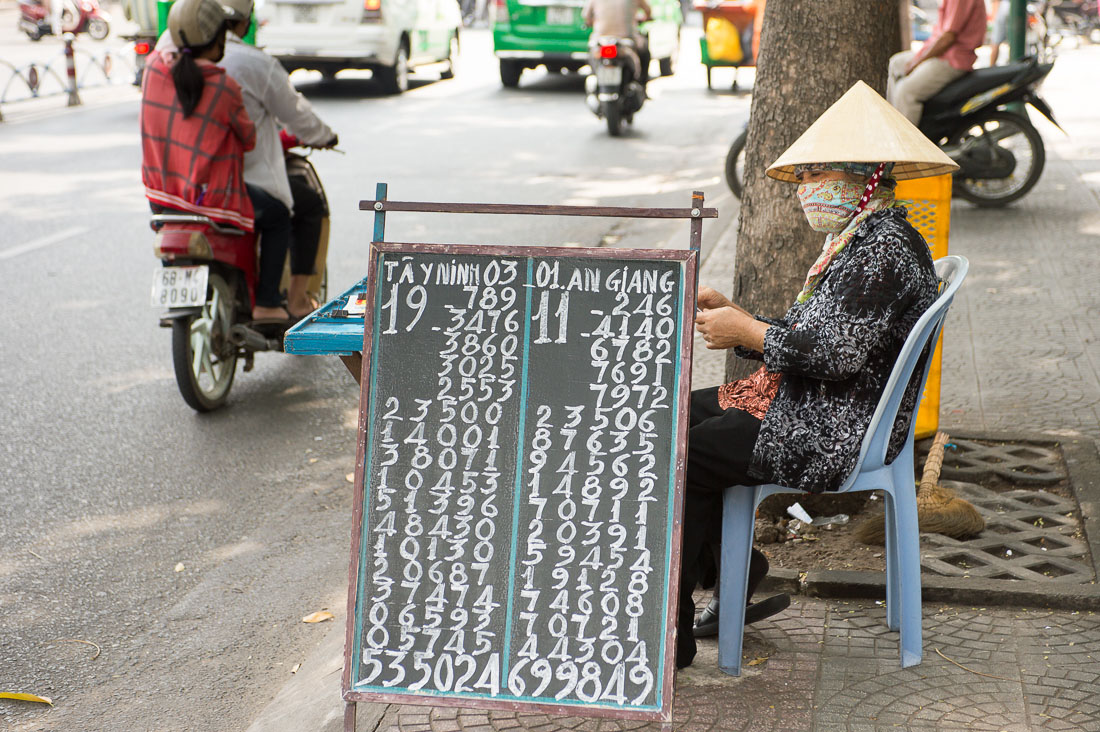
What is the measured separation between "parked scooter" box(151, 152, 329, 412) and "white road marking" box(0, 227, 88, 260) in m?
3.27

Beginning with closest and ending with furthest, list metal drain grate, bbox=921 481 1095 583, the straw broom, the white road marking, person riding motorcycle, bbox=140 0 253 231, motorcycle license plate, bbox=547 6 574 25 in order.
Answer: metal drain grate, bbox=921 481 1095 583
the straw broom
person riding motorcycle, bbox=140 0 253 231
the white road marking
motorcycle license plate, bbox=547 6 574 25

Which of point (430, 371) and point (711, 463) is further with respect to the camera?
point (711, 463)

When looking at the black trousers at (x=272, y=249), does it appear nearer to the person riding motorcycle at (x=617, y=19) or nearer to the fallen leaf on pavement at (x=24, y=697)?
the fallen leaf on pavement at (x=24, y=697)

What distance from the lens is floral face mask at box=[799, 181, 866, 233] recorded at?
121 inches

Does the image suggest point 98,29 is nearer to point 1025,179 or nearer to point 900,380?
point 1025,179

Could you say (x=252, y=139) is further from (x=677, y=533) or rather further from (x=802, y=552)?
(x=677, y=533)

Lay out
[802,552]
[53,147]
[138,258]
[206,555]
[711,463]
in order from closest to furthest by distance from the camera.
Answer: [711,463], [802,552], [206,555], [138,258], [53,147]

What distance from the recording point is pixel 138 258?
8.39 m

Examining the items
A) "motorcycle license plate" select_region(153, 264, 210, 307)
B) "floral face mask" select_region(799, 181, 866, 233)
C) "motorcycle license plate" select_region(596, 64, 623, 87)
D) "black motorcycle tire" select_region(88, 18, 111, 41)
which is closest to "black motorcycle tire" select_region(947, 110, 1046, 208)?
"motorcycle license plate" select_region(596, 64, 623, 87)

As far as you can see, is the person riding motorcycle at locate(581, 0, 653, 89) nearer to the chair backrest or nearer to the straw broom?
the straw broom

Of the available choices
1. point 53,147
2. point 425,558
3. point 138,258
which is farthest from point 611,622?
point 53,147

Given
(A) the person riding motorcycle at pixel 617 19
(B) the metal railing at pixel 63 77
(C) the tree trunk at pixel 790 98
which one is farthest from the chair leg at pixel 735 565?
(B) the metal railing at pixel 63 77

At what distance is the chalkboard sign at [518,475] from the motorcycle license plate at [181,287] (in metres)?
2.72

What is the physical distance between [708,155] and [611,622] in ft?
34.2
